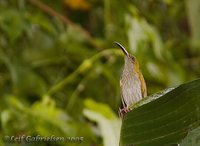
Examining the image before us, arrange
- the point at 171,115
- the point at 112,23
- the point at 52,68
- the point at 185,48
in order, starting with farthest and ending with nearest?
1. the point at 185,48
2. the point at 112,23
3. the point at 52,68
4. the point at 171,115

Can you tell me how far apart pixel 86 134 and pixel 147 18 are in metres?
0.72

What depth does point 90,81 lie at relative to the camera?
170 cm

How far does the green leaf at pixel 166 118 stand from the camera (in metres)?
0.47

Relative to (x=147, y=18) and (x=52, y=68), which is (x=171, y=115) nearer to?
(x=52, y=68)

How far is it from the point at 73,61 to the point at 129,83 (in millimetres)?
1274

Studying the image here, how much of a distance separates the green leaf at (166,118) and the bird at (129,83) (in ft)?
0.05

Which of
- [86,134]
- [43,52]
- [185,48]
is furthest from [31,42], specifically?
[185,48]

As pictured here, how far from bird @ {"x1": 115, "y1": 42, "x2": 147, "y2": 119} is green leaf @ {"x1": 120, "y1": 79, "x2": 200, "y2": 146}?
0.02 meters

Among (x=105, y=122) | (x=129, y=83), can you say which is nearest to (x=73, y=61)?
(x=105, y=122)

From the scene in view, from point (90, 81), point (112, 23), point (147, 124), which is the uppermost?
point (112, 23)

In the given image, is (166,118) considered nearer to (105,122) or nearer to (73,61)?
(105,122)

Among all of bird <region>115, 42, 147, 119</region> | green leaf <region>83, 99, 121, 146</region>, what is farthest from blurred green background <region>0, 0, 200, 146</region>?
bird <region>115, 42, 147, 119</region>

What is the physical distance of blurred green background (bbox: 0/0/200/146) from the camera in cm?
131

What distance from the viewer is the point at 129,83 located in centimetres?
50
